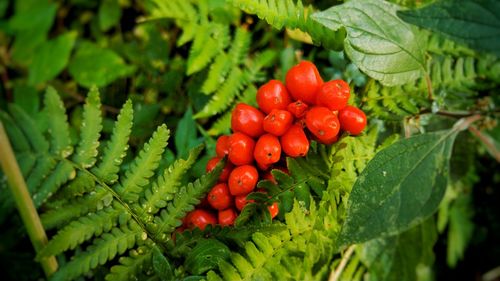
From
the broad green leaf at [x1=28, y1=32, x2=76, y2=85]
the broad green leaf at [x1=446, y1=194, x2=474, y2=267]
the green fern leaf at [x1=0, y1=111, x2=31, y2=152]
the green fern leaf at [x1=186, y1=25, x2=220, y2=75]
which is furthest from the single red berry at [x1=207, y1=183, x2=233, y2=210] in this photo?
the broad green leaf at [x1=28, y1=32, x2=76, y2=85]

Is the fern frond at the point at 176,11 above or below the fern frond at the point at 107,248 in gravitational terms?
above

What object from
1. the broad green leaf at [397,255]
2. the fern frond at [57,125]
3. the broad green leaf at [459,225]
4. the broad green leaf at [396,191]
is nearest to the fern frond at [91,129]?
the fern frond at [57,125]

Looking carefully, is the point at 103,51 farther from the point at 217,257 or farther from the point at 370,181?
the point at 370,181

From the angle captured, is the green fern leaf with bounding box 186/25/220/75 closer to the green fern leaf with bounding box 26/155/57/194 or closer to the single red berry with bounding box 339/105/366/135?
the green fern leaf with bounding box 26/155/57/194

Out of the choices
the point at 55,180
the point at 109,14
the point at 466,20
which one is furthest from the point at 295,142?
the point at 109,14

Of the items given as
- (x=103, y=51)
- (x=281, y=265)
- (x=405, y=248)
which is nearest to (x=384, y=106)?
(x=405, y=248)

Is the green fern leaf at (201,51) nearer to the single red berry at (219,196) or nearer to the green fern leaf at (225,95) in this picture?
the green fern leaf at (225,95)

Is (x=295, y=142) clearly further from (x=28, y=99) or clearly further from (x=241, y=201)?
(x=28, y=99)
